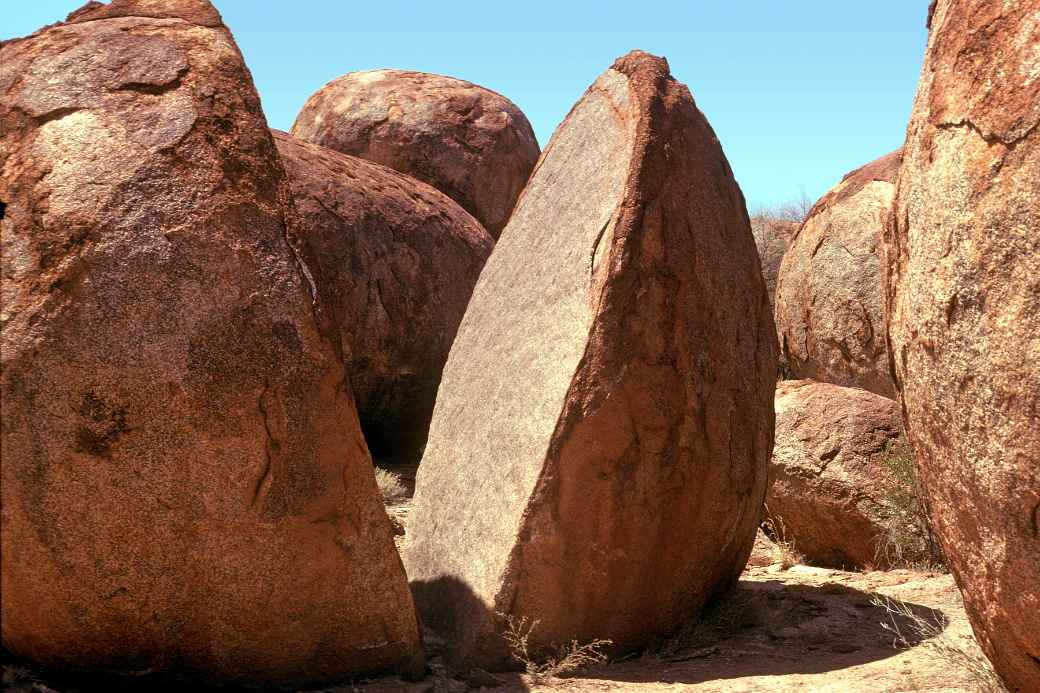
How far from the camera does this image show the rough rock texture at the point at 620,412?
3781mm

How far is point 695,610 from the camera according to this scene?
4203 millimetres

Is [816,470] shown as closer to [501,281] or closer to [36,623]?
[501,281]

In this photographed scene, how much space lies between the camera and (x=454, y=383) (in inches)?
193

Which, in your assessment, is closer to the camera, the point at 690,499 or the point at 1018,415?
the point at 1018,415

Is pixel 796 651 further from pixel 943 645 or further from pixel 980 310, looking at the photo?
pixel 980 310

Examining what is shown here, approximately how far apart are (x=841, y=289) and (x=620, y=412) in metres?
4.39

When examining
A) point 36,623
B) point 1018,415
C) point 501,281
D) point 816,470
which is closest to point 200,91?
point 36,623

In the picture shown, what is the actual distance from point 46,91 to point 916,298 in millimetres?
2281

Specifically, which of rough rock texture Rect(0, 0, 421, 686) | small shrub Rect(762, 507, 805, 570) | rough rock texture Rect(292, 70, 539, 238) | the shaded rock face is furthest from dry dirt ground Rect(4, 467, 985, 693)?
rough rock texture Rect(292, 70, 539, 238)

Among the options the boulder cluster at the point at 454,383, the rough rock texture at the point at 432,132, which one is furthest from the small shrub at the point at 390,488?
the rough rock texture at the point at 432,132

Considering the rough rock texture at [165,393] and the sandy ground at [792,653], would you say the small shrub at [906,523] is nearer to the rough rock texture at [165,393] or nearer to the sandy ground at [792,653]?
the sandy ground at [792,653]

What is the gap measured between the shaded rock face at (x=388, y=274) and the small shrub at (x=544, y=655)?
336 centimetres

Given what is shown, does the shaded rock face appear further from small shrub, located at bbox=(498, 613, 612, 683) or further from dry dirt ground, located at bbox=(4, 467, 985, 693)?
small shrub, located at bbox=(498, 613, 612, 683)

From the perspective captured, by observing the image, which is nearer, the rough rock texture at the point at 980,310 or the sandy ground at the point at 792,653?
the rough rock texture at the point at 980,310
